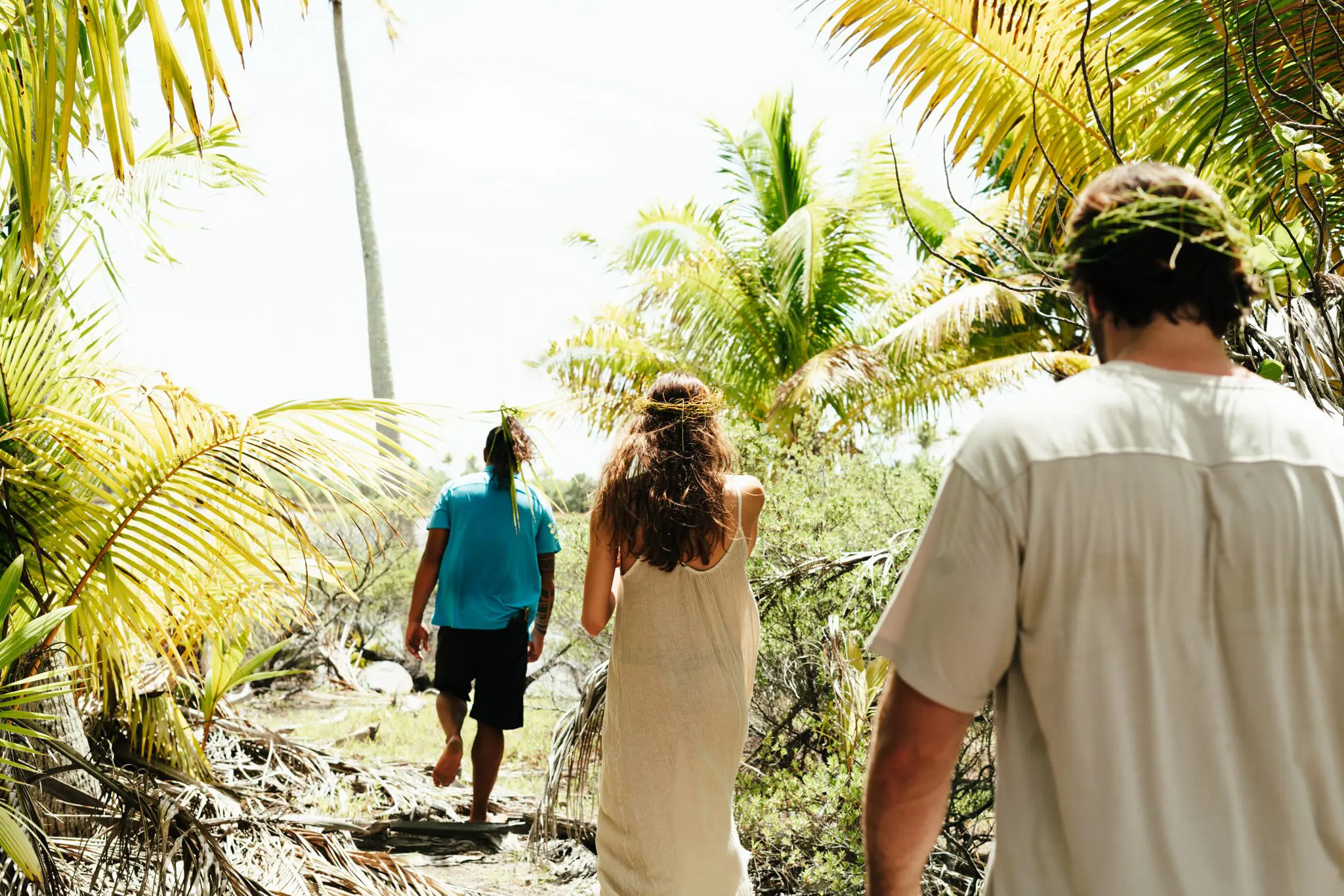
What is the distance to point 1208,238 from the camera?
4.69 ft

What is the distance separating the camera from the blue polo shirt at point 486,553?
5316 millimetres

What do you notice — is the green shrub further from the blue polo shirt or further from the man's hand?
the man's hand

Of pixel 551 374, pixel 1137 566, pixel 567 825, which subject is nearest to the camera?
pixel 1137 566

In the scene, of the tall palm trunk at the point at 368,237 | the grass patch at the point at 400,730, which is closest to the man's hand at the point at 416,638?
the grass patch at the point at 400,730

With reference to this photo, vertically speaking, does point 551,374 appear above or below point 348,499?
above

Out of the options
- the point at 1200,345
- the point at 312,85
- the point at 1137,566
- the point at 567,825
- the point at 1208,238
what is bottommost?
the point at 567,825

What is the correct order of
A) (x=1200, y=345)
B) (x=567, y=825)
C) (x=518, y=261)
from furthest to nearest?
(x=518, y=261) < (x=567, y=825) < (x=1200, y=345)

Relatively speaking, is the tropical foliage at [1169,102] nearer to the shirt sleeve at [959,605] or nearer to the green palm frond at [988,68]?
the green palm frond at [988,68]

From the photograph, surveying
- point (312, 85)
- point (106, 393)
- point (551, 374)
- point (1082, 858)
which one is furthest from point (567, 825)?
point (312, 85)

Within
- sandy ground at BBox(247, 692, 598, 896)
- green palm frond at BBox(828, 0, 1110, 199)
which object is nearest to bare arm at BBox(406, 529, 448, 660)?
sandy ground at BBox(247, 692, 598, 896)

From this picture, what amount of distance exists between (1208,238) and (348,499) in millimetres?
2609

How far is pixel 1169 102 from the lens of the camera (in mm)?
4656

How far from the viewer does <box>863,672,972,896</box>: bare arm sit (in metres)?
1.46

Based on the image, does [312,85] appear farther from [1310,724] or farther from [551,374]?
[1310,724]
